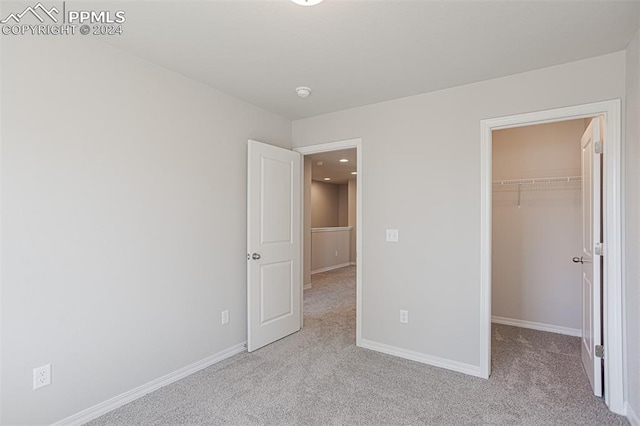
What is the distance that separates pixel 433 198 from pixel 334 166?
424 centimetres

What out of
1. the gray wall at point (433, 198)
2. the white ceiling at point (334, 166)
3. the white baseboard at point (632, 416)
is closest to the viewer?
the white baseboard at point (632, 416)

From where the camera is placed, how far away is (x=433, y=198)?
2.94m

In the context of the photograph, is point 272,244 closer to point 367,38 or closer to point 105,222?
point 105,222

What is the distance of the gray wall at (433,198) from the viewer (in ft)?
8.48

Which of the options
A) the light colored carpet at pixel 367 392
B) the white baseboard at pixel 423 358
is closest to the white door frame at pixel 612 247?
the light colored carpet at pixel 367 392

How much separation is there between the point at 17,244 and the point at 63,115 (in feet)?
2.58

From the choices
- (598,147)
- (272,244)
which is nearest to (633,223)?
(598,147)

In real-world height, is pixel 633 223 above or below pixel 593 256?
above

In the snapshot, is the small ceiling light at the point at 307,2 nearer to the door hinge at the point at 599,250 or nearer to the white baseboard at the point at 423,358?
the door hinge at the point at 599,250

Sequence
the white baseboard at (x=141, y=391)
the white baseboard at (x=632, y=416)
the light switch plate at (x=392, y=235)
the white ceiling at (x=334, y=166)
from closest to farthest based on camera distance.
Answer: the white baseboard at (x=632, y=416) < the white baseboard at (x=141, y=391) < the light switch plate at (x=392, y=235) < the white ceiling at (x=334, y=166)

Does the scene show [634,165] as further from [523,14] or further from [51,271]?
[51,271]

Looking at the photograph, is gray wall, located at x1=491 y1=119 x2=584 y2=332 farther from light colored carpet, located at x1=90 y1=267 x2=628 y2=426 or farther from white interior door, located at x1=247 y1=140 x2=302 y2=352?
white interior door, located at x1=247 y1=140 x2=302 y2=352

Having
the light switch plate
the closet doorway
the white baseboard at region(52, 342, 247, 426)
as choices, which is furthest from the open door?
the white baseboard at region(52, 342, 247, 426)

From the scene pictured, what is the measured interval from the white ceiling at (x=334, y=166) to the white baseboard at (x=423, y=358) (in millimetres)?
2610
